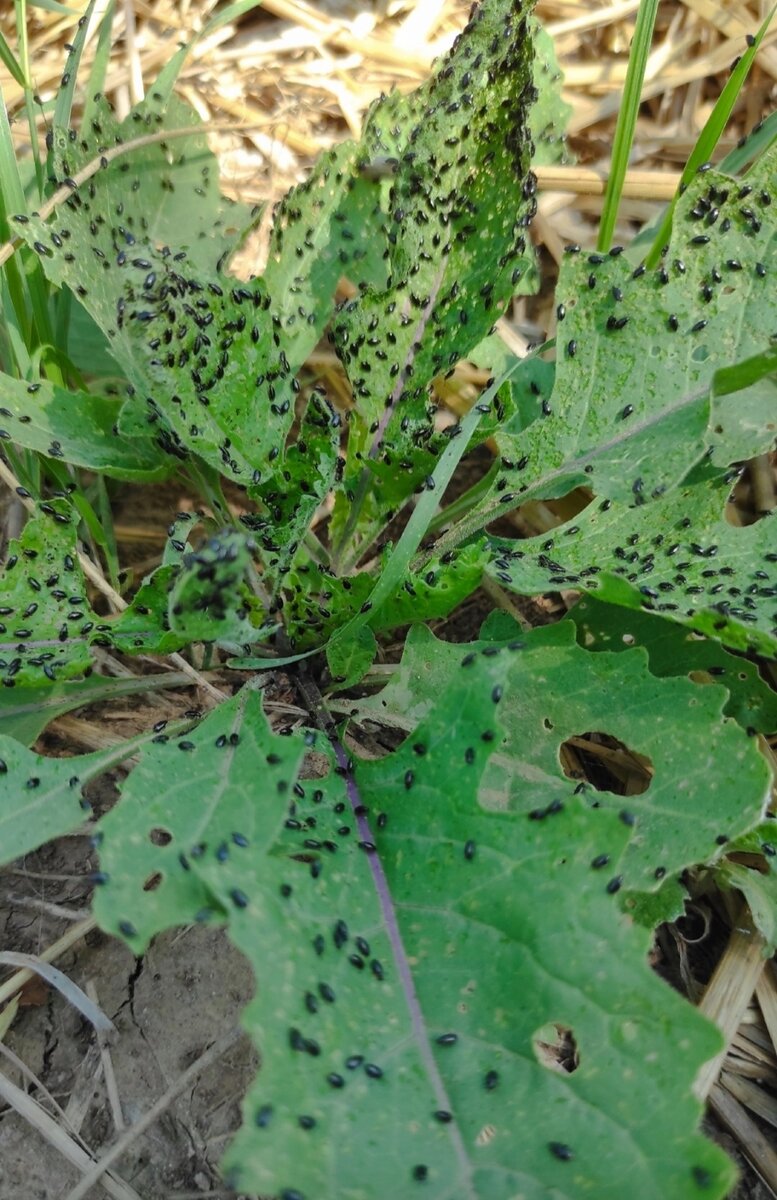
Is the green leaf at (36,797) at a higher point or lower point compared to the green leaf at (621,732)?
lower

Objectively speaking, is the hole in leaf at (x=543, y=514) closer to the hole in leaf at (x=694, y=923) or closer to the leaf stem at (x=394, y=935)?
the leaf stem at (x=394, y=935)

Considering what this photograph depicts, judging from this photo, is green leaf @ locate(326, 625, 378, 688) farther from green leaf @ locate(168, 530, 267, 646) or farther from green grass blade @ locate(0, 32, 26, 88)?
green grass blade @ locate(0, 32, 26, 88)

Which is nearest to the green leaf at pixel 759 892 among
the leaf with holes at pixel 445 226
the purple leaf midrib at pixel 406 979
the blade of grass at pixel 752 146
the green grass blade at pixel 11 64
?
the purple leaf midrib at pixel 406 979

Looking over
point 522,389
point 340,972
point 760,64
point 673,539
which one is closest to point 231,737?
point 340,972

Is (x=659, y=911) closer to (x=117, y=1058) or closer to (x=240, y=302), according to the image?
(x=117, y=1058)

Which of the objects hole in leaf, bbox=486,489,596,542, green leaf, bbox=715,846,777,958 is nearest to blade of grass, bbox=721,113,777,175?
hole in leaf, bbox=486,489,596,542

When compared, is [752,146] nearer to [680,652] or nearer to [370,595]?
[680,652]
